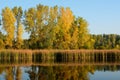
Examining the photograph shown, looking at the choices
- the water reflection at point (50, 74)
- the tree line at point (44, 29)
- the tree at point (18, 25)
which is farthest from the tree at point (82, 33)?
the water reflection at point (50, 74)

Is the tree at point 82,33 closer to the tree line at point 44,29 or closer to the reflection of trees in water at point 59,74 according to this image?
the tree line at point 44,29

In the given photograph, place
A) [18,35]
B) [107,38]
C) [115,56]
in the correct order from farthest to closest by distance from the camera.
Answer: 1. [107,38]
2. [18,35]
3. [115,56]

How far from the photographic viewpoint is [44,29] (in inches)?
1950

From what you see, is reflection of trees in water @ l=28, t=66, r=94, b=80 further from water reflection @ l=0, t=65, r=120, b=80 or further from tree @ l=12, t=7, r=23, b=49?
tree @ l=12, t=7, r=23, b=49

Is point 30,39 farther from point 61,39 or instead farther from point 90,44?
point 90,44

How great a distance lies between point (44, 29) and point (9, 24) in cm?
502

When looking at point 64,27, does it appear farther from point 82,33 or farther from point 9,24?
point 9,24

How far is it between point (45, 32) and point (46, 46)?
2.13 meters

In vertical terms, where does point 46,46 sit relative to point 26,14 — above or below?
below

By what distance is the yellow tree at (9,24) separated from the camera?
156 ft

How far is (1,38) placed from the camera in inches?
1918

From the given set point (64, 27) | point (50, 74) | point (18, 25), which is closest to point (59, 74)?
point (50, 74)

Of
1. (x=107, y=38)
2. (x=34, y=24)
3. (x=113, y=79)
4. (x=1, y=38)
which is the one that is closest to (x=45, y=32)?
(x=34, y=24)

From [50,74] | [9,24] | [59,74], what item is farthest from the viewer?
[9,24]
